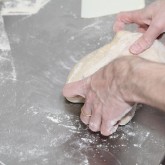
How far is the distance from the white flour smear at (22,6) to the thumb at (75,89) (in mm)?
501

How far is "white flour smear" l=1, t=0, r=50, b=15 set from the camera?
1.51 metres

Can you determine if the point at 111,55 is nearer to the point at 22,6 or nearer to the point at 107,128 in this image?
the point at 107,128

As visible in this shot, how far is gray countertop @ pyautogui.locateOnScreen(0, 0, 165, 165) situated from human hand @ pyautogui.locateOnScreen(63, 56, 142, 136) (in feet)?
0.17

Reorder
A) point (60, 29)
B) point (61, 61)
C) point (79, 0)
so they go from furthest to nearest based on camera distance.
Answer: point (79, 0) → point (60, 29) → point (61, 61)

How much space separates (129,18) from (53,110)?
1.33 feet

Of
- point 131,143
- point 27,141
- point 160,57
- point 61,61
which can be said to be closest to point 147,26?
point 160,57

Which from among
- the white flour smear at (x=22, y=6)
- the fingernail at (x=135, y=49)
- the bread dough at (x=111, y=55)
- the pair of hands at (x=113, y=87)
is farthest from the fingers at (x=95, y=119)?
the white flour smear at (x=22, y=6)

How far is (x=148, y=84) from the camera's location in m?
0.90

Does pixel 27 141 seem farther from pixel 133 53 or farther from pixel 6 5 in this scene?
pixel 6 5

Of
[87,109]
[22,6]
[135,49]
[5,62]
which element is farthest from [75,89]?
[22,6]

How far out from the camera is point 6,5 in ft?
5.04

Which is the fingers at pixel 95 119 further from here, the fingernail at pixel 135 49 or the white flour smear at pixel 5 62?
the white flour smear at pixel 5 62

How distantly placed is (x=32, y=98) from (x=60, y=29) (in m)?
0.36

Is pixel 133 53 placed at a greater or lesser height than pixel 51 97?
greater
